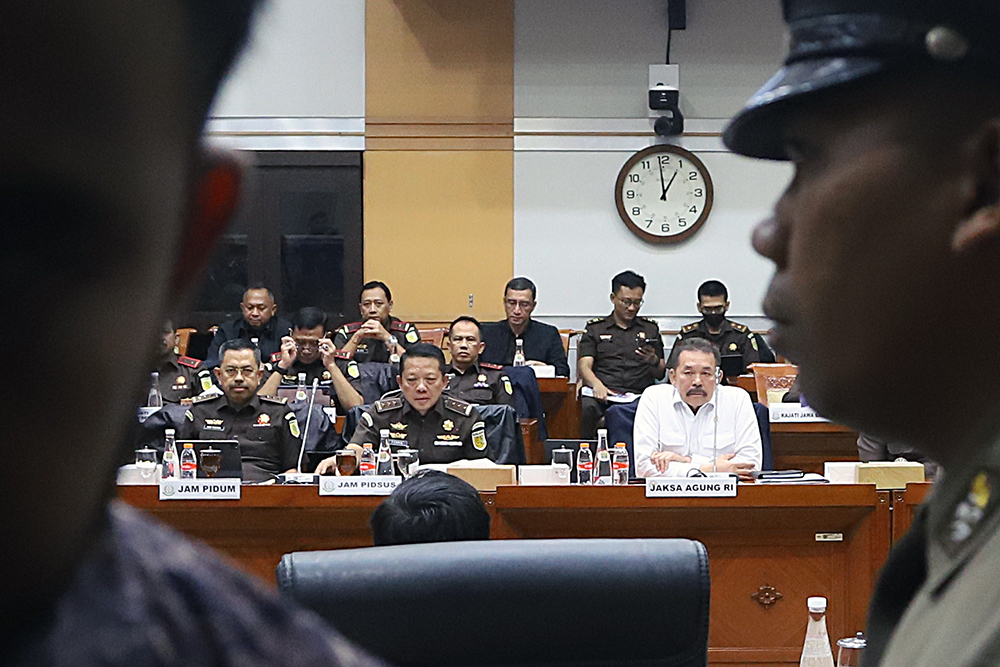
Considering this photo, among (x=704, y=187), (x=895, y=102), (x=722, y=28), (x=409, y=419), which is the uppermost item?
(x=722, y=28)

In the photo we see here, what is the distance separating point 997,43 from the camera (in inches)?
14.2

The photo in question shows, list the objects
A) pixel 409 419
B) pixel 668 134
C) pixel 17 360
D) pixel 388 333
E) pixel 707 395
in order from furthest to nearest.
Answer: pixel 668 134, pixel 388 333, pixel 409 419, pixel 707 395, pixel 17 360

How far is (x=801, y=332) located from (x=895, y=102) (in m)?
0.08

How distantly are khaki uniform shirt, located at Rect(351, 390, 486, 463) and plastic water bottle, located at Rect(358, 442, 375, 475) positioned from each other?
0.47m

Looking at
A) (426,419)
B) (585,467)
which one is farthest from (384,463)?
(426,419)

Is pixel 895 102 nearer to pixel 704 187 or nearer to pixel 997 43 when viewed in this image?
pixel 997 43

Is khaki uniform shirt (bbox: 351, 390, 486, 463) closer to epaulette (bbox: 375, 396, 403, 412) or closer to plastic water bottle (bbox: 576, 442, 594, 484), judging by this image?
epaulette (bbox: 375, 396, 403, 412)

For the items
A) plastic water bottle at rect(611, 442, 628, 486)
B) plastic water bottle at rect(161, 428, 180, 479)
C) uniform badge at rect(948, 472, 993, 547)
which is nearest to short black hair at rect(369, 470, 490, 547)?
uniform badge at rect(948, 472, 993, 547)

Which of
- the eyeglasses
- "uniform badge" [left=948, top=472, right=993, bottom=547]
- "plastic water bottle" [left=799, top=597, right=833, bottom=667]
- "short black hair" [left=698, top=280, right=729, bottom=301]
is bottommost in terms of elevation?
"plastic water bottle" [left=799, top=597, right=833, bottom=667]

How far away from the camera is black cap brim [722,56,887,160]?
0.37 meters

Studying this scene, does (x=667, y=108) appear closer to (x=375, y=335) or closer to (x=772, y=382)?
(x=375, y=335)

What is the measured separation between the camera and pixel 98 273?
13 centimetres

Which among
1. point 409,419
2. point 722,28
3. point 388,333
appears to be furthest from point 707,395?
→ point 722,28

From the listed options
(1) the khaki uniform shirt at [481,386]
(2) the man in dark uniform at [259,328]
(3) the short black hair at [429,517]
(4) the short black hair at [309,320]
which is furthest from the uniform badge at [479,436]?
(3) the short black hair at [429,517]
